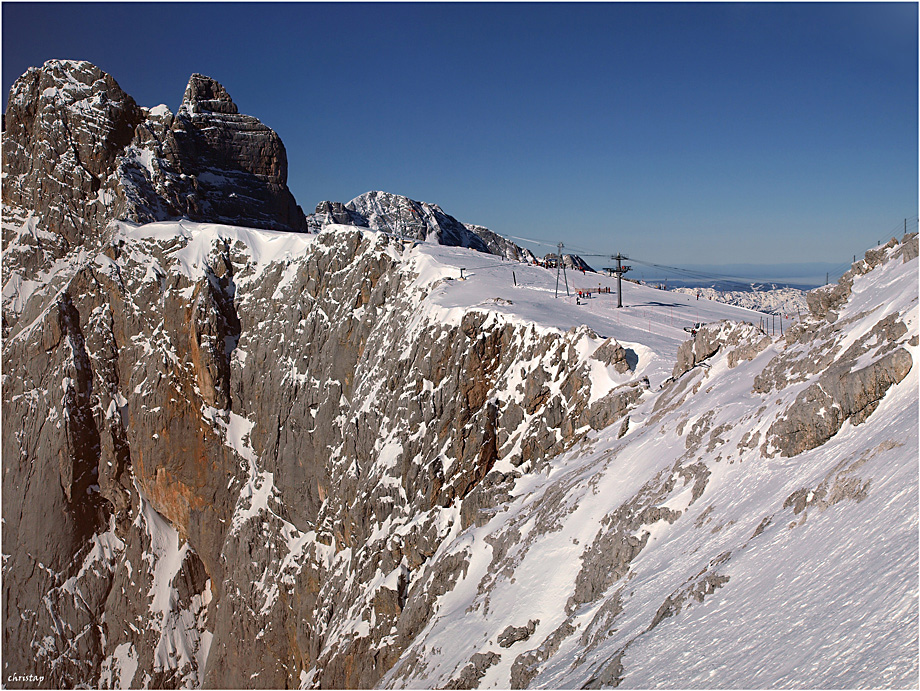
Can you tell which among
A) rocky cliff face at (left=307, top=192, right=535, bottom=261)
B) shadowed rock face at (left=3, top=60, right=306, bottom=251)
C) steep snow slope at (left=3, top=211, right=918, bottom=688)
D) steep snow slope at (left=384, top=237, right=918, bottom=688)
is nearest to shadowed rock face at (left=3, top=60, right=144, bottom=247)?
shadowed rock face at (left=3, top=60, right=306, bottom=251)

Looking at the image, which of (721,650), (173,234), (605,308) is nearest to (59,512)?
(173,234)

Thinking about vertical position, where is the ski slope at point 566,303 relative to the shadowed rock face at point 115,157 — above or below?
below

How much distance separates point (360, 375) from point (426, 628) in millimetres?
25243

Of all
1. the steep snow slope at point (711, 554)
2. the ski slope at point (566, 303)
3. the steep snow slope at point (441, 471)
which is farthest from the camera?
the ski slope at point (566, 303)

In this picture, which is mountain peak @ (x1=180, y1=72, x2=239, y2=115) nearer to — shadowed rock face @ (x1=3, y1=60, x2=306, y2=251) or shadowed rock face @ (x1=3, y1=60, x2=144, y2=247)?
shadowed rock face @ (x1=3, y1=60, x2=306, y2=251)

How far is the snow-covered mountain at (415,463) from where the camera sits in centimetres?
1583

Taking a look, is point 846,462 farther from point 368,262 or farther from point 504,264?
point 504,264

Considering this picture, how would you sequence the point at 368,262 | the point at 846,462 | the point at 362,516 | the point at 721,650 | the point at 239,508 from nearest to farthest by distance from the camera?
the point at 721,650
the point at 846,462
the point at 362,516
the point at 368,262
the point at 239,508

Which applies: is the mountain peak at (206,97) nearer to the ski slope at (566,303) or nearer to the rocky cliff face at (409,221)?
the rocky cliff face at (409,221)

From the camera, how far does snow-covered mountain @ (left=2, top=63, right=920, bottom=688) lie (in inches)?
623

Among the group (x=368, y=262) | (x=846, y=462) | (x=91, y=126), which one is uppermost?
(x=91, y=126)

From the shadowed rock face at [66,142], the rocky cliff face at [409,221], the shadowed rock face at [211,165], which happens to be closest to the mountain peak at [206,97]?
the shadowed rock face at [211,165]

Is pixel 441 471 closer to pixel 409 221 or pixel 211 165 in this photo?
pixel 211 165

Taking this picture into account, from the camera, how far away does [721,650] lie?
13672 mm
